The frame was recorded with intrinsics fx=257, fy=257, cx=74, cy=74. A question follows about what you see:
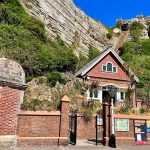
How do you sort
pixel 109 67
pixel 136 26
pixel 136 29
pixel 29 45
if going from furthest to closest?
pixel 136 26 < pixel 136 29 < pixel 109 67 < pixel 29 45

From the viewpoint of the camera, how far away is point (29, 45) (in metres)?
31.5

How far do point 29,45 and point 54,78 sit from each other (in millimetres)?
5170

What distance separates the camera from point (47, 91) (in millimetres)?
27391

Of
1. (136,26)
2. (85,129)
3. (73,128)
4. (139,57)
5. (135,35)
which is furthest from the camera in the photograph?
(136,26)

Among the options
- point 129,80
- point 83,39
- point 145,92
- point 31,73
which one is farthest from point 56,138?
point 83,39

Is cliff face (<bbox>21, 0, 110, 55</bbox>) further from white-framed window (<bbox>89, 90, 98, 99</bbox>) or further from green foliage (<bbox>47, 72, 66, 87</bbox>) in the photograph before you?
white-framed window (<bbox>89, 90, 98, 99</bbox>)

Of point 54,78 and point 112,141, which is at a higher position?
point 54,78

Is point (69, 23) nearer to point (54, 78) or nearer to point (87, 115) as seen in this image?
point (54, 78)

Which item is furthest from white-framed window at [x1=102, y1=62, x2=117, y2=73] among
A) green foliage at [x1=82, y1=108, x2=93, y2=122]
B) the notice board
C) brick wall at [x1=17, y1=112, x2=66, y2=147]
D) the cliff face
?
brick wall at [x1=17, y1=112, x2=66, y2=147]

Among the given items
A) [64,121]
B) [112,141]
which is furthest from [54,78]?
[112,141]

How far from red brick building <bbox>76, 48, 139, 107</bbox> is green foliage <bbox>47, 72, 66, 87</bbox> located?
2.16m

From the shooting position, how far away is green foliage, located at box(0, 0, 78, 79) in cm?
2934

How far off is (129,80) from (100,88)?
4.54 metres

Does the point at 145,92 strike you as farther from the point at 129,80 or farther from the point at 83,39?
the point at 83,39
